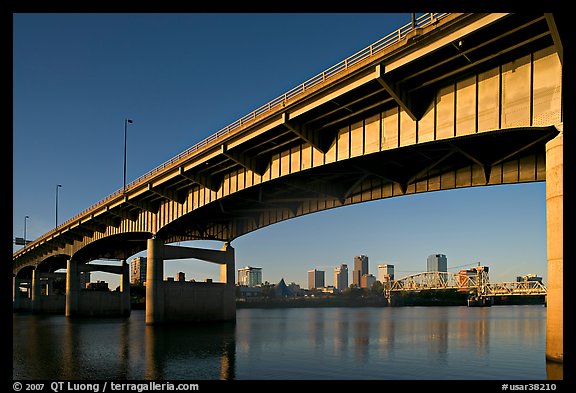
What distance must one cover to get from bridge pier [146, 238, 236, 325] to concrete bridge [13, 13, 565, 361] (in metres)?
0.15

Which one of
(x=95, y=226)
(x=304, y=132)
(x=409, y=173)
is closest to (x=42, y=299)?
(x=95, y=226)

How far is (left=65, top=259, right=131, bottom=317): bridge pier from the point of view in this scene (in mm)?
101062

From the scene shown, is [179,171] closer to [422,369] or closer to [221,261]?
[221,261]

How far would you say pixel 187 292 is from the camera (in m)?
66.0

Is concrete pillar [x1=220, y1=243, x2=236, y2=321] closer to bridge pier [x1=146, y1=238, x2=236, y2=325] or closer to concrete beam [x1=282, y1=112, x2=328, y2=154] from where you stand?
bridge pier [x1=146, y1=238, x2=236, y2=325]

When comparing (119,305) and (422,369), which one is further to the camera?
(119,305)

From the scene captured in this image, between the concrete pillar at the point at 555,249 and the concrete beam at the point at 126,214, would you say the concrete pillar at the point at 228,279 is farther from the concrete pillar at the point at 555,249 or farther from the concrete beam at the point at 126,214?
the concrete pillar at the point at 555,249

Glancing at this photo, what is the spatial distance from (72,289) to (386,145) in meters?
86.0

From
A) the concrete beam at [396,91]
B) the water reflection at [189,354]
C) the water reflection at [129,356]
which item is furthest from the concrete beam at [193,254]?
the concrete beam at [396,91]
